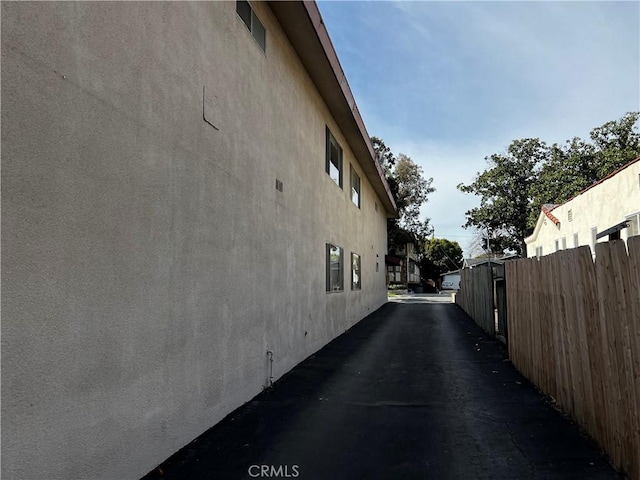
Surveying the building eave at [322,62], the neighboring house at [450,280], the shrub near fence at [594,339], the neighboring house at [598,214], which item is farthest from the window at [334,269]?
the neighboring house at [450,280]

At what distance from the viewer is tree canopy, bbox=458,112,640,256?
3388 cm

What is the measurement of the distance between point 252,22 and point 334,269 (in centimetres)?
674

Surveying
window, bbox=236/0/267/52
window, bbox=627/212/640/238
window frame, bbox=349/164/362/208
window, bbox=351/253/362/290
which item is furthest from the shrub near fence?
window frame, bbox=349/164/362/208

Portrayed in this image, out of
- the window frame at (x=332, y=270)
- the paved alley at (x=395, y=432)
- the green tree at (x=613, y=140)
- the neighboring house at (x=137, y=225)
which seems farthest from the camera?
the green tree at (x=613, y=140)

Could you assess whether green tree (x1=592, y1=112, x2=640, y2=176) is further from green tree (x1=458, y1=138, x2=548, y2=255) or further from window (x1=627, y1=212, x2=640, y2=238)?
window (x1=627, y1=212, x2=640, y2=238)

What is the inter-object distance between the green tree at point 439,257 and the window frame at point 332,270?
56.2m

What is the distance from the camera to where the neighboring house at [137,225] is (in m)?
2.54

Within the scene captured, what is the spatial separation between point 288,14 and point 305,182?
2.94 metres

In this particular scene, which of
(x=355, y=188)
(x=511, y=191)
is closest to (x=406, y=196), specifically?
(x=511, y=191)

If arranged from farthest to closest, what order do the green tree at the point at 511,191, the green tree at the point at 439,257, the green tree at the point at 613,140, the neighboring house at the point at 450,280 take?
the green tree at the point at 439,257
the neighboring house at the point at 450,280
the green tree at the point at 511,191
the green tree at the point at 613,140

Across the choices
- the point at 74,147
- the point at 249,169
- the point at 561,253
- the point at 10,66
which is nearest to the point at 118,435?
the point at 74,147

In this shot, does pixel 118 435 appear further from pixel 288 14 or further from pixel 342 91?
pixel 342 91

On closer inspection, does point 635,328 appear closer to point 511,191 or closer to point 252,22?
point 252,22

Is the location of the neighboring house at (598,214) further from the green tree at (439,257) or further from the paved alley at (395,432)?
the green tree at (439,257)
